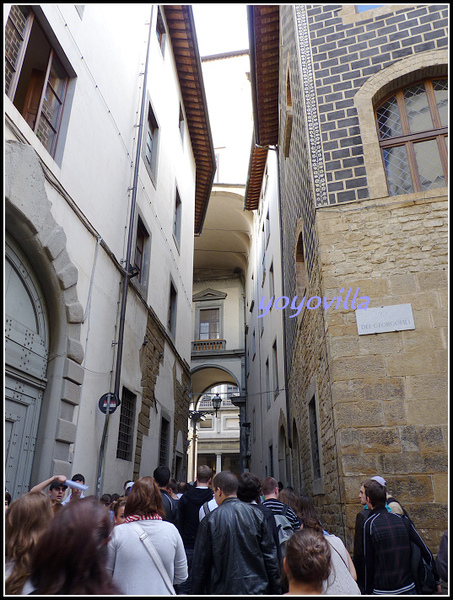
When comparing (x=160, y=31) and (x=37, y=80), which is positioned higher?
(x=160, y=31)

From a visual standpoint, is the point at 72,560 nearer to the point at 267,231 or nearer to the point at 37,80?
the point at 37,80

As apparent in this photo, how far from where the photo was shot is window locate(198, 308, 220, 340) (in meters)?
26.3

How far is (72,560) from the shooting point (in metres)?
1.46

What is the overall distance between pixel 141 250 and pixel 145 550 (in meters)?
8.04

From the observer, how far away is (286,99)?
10.3 metres

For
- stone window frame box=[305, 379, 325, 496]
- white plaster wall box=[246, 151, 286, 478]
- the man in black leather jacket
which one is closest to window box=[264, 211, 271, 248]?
white plaster wall box=[246, 151, 286, 478]

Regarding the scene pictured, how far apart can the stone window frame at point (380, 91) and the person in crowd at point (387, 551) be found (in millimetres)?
4365

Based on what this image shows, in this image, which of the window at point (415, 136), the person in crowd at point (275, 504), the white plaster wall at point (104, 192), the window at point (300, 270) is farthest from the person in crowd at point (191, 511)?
the window at point (300, 270)

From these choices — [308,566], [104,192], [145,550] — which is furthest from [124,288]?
[308,566]

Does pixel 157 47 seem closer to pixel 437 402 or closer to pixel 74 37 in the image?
pixel 74 37

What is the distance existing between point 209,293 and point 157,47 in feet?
54.4

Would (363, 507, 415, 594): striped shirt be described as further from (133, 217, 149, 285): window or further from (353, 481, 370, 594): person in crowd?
(133, 217, 149, 285): window

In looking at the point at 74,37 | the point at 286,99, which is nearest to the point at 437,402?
the point at 74,37

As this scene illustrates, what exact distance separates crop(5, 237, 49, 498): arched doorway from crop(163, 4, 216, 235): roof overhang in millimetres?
10345
